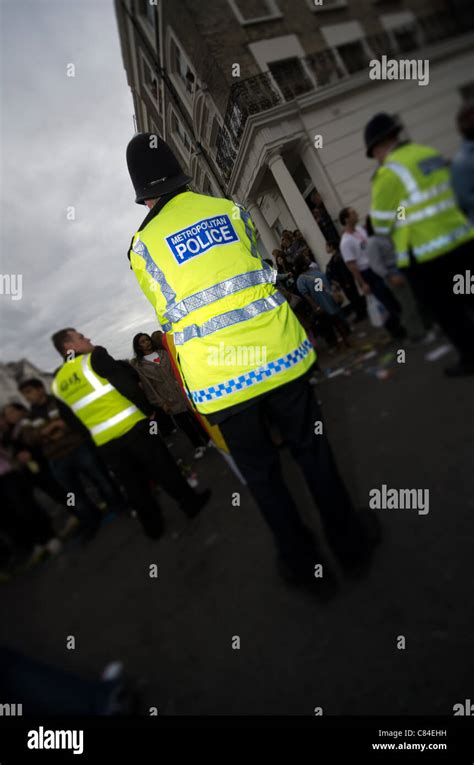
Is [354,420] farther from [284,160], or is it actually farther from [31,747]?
[31,747]

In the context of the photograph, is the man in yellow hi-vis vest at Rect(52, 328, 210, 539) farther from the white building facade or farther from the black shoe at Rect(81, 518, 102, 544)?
the white building facade

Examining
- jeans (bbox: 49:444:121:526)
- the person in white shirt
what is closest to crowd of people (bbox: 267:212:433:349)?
the person in white shirt

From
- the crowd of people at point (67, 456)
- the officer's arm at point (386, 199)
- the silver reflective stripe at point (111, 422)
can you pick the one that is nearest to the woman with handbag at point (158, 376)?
the crowd of people at point (67, 456)

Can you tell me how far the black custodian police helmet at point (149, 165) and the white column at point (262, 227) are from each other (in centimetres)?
22

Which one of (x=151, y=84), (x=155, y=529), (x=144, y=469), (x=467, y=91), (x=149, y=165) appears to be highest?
(x=151, y=84)

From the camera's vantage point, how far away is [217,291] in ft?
2.77

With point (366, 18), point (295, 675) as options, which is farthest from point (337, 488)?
point (366, 18)

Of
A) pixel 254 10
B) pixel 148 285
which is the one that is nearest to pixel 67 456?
pixel 148 285

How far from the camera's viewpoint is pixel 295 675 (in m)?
0.76

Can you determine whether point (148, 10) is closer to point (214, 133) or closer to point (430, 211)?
point (214, 133)

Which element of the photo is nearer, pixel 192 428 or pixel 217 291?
pixel 217 291

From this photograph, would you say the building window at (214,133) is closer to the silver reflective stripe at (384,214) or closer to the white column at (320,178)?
the white column at (320,178)

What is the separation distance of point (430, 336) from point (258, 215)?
0.46m

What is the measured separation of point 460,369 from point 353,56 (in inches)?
23.9
